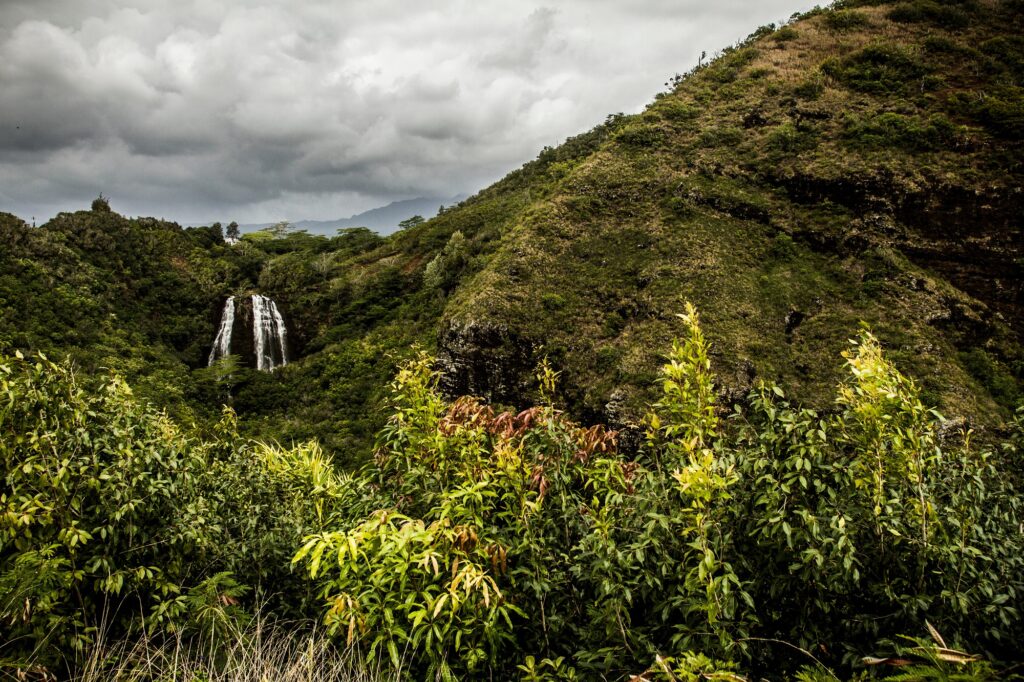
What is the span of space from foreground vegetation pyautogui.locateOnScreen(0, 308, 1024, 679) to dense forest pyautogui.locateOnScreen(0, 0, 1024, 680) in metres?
0.03

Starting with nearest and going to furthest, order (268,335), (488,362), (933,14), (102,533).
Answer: (102,533) → (488,362) → (268,335) → (933,14)

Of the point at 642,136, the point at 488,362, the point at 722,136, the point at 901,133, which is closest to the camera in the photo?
the point at 488,362

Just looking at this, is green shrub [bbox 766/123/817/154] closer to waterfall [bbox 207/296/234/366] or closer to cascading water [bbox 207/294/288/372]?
cascading water [bbox 207/294/288/372]

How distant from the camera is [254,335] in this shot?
2895cm

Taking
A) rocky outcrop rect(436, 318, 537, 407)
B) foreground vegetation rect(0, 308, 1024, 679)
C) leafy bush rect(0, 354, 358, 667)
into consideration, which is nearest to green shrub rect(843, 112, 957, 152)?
Result: rocky outcrop rect(436, 318, 537, 407)

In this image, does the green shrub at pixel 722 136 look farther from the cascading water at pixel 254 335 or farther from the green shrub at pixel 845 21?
the cascading water at pixel 254 335

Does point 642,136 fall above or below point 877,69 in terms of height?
below

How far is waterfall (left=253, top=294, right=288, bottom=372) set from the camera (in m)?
28.5

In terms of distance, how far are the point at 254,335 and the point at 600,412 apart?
77.6 feet

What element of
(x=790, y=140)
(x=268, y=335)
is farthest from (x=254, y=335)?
(x=790, y=140)

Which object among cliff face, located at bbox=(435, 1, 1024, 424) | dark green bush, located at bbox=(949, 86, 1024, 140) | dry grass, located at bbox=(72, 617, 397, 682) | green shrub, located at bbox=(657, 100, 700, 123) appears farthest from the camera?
green shrub, located at bbox=(657, 100, 700, 123)

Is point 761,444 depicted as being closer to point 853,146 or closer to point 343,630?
point 343,630

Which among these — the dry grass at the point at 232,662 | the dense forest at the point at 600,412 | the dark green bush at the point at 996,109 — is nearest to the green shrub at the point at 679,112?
the dense forest at the point at 600,412

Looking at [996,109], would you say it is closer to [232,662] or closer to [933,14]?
[933,14]
